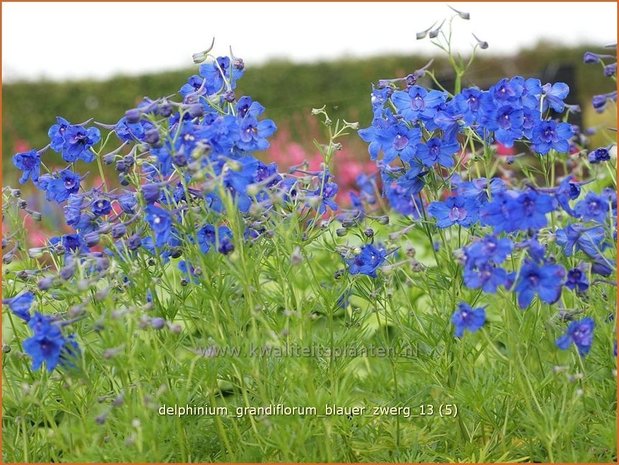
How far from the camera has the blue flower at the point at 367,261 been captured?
8.86 ft

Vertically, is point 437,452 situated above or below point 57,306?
below

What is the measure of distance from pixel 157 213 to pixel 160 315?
0.42 m

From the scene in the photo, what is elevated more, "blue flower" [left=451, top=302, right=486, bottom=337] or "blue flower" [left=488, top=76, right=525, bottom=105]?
"blue flower" [left=488, top=76, right=525, bottom=105]

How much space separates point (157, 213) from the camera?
7.82 ft

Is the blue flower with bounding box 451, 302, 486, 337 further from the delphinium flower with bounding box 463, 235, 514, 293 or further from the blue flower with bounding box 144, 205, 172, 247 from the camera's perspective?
the blue flower with bounding box 144, 205, 172, 247

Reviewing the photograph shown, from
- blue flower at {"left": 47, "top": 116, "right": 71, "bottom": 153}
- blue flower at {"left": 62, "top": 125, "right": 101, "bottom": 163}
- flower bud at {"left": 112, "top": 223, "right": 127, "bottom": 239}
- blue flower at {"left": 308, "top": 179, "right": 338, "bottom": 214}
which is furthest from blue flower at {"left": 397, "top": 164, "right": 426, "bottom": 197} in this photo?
blue flower at {"left": 47, "top": 116, "right": 71, "bottom": 153}

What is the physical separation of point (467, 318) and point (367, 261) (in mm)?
502

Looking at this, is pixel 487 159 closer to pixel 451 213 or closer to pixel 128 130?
pixel 451 213

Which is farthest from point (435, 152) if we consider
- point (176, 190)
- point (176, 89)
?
point (176, 89)

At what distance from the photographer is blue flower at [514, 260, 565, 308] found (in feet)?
7.22

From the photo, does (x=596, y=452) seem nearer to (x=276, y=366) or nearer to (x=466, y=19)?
(x=276, y=366)

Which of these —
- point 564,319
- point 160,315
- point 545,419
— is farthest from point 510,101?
point 160,315

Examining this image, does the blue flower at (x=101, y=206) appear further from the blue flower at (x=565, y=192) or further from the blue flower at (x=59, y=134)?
the blue flower at (x=565, y=192)

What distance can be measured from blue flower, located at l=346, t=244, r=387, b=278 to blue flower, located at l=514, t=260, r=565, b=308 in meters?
0.57
